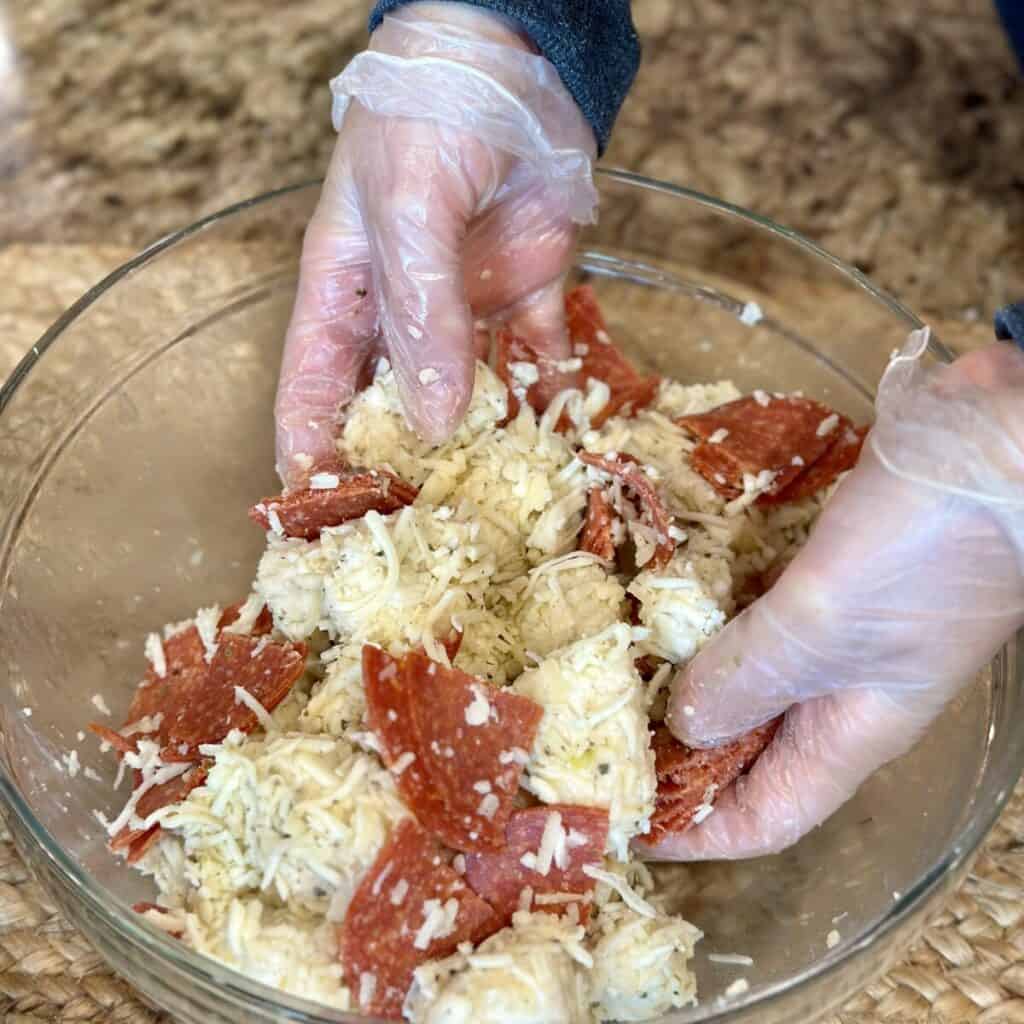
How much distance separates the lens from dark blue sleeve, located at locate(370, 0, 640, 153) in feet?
5.41

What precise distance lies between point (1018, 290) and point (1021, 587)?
1.31 meters

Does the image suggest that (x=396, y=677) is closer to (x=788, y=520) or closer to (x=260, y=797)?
(x=260, y=797)

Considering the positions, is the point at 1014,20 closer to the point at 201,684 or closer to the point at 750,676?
the point at 750,676

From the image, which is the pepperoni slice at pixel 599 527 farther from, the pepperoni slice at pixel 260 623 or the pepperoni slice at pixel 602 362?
the pepperoni slice at pixel 260 623

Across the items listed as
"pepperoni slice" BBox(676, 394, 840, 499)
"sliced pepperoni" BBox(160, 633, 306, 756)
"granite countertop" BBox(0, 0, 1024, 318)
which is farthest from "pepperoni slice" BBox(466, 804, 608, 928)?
"granite countertop" BBox(0, 0, 1024, 318)

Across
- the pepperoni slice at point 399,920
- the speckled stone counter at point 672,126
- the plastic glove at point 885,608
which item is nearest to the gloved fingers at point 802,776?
the plastic glove at point 885,608

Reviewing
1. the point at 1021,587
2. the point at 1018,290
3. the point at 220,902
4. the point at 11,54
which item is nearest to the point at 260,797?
the point at 220,902

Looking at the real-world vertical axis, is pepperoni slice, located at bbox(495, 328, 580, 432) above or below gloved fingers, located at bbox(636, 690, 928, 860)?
above

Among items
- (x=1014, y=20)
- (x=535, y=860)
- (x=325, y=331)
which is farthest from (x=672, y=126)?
(x=535, y=860)

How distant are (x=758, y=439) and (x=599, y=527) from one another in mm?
272

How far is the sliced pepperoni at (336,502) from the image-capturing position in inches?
60.1

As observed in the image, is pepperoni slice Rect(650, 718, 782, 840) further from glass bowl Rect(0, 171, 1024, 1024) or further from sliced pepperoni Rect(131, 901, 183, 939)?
sliced pepperoni Rect(131, 901, 183, 939)

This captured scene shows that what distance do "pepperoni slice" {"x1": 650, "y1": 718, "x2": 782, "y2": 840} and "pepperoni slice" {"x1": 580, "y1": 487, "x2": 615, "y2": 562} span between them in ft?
0.77

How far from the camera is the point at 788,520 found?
176 cm
